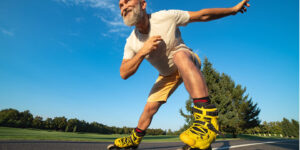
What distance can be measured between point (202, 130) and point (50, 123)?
36.6 meters

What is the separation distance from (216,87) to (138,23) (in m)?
18.6

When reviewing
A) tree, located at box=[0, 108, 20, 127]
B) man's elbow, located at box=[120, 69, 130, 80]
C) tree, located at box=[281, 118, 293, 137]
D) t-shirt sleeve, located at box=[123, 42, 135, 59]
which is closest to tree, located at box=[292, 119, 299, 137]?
tree, located at box=[281, 118, 293, 137]

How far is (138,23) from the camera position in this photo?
5.60 feet

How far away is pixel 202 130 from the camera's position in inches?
42.4

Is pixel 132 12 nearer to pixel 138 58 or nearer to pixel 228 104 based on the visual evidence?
pixel 138 58

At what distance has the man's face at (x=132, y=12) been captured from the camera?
5.47 feet

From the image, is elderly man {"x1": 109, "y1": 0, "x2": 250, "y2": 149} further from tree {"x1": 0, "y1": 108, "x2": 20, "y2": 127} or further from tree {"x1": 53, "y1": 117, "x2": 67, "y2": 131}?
tree {"x1": 53, "y1": 117, "x2": 67, "y2": 131}

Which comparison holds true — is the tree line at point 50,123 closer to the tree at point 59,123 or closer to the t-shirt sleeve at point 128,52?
the tree at point 59,123

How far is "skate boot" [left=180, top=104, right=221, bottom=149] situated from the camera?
3.36 ft

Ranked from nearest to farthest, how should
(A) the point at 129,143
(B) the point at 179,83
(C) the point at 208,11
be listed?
(C) the point at 208,11
(A) the point at 129,143
(B) the point at 179,83

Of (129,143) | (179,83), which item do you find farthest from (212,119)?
(129,143)

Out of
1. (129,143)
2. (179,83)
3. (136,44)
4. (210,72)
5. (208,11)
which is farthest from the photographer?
(210,72)

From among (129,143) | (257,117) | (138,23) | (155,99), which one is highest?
(138,23)

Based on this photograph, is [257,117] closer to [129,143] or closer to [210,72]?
[210,72]
